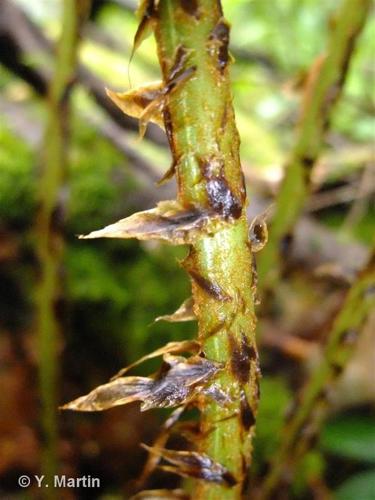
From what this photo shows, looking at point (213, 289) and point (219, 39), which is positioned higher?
point (219, 39)

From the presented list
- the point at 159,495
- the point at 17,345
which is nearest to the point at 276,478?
the point at 159,495

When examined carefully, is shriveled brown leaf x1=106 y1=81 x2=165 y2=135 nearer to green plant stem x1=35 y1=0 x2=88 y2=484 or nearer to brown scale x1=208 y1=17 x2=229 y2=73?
brown scale x1=208 y1=17 x2=229 y2=73

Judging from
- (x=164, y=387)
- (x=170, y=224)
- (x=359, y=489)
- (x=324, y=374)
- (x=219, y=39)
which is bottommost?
(x=359, y=489)

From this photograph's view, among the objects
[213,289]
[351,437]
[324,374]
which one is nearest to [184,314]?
[213,289]

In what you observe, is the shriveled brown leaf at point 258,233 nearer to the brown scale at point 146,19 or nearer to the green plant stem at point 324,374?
the brown scale at point 146,19

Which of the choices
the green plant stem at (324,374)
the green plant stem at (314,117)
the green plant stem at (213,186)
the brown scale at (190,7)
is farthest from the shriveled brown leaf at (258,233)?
the green plant stem at (314,117)

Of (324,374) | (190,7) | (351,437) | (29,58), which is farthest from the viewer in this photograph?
(351,437)

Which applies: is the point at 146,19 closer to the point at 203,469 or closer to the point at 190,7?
the point at 190,7
